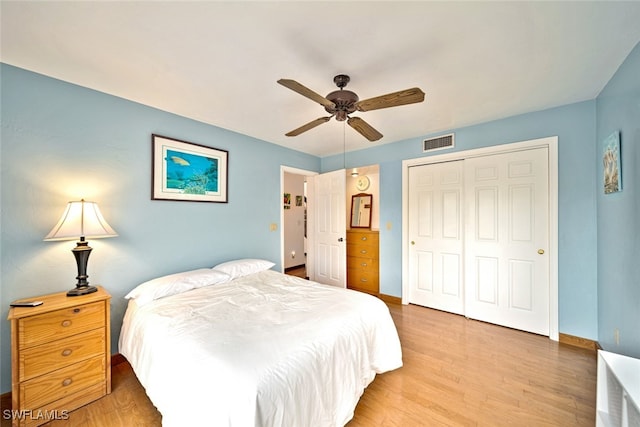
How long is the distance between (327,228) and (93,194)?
115 inches

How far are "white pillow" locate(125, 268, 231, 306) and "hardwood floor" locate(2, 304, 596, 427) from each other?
686 mm

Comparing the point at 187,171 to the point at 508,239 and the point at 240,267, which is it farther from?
the point at 508,239

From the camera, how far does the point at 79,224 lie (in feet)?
5.82

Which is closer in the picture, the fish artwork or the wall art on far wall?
the wall art on far wall

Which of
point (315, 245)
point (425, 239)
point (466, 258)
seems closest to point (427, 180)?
point (425, 239)

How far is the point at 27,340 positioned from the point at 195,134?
2176 mm

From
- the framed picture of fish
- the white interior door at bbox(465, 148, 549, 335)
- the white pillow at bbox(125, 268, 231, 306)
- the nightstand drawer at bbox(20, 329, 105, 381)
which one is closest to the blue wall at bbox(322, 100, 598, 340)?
the white interior door at bbox(465, 148, 549, 335)

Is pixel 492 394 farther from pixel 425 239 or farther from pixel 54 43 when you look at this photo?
pixel 54 43

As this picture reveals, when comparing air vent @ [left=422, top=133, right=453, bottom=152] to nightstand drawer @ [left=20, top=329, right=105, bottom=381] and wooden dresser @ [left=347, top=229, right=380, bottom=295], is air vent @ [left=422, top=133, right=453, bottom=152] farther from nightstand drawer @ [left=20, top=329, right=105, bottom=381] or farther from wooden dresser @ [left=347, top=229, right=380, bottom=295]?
nightstand drawer @ [left=20, top=329, right=105, bottom=381]

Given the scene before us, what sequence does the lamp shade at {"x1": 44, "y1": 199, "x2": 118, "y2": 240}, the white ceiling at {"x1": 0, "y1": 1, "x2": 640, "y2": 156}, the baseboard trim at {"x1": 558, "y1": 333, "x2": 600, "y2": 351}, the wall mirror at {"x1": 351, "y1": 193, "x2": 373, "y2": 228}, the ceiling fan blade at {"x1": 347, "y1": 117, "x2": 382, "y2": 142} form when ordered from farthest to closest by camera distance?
the wall mirror at {"x1": 351, "y1": 193, "x2": 373, "y2": 228} < the baseboard trim at {"x1": 558, "y1": 333, "x2": 600, "y2": 351} < the ceiling fan blade at {"x1": 347, "y1": 117, "x2": 382, "y2": 142} < the lamp shade at {"x1": 44, "y1": 199, "x2": 118, "y2": 240} < the white ceiling at {"x1": 0, "y1": 1, "x2": 640, "y2": 156}

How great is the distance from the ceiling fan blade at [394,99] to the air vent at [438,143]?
1.83 m

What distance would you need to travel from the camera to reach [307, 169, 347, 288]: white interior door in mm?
3828

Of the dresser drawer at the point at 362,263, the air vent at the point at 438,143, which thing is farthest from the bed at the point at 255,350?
the air vent at the point at 438,143

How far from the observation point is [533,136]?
2.59 m
